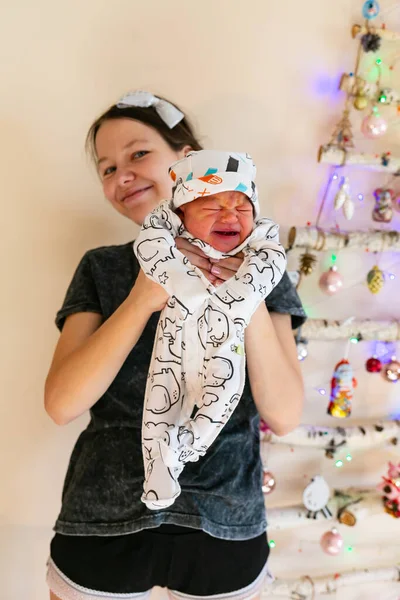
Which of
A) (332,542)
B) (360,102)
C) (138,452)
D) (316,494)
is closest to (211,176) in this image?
(138,452)

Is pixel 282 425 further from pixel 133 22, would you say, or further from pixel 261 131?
pixel 133 22

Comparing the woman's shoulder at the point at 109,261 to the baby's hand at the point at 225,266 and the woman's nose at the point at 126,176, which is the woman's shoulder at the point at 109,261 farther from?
the baby's hand at the point at 225,266

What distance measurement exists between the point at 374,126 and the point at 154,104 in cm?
52

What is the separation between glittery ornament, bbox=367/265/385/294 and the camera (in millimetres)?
1214

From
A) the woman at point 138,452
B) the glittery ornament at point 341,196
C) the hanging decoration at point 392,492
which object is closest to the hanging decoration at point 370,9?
the glittery ornament at point 341,196

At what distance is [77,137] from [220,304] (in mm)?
728

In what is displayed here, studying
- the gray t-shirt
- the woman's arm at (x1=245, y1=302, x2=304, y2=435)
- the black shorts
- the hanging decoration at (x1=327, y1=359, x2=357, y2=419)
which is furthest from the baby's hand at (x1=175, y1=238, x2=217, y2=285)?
the hanging decoration at (x1=327, y1=359, x2=357, y2=419)

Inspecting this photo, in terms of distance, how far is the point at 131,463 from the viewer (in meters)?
0.88

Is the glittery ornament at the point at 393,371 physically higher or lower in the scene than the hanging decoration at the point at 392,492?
higher

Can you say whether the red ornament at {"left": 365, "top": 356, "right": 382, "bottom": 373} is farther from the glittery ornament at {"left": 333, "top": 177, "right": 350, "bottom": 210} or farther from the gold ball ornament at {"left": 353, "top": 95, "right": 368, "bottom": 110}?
the gold ball ornament at {"left": 353, "top": 95, "right": 368, "bottom": 110}

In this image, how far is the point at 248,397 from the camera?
0.95 metres

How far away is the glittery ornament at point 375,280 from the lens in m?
1.21

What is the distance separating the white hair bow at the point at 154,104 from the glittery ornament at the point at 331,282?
515 millimetres

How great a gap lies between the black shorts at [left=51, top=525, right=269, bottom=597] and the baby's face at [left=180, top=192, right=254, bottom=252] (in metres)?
0.51
